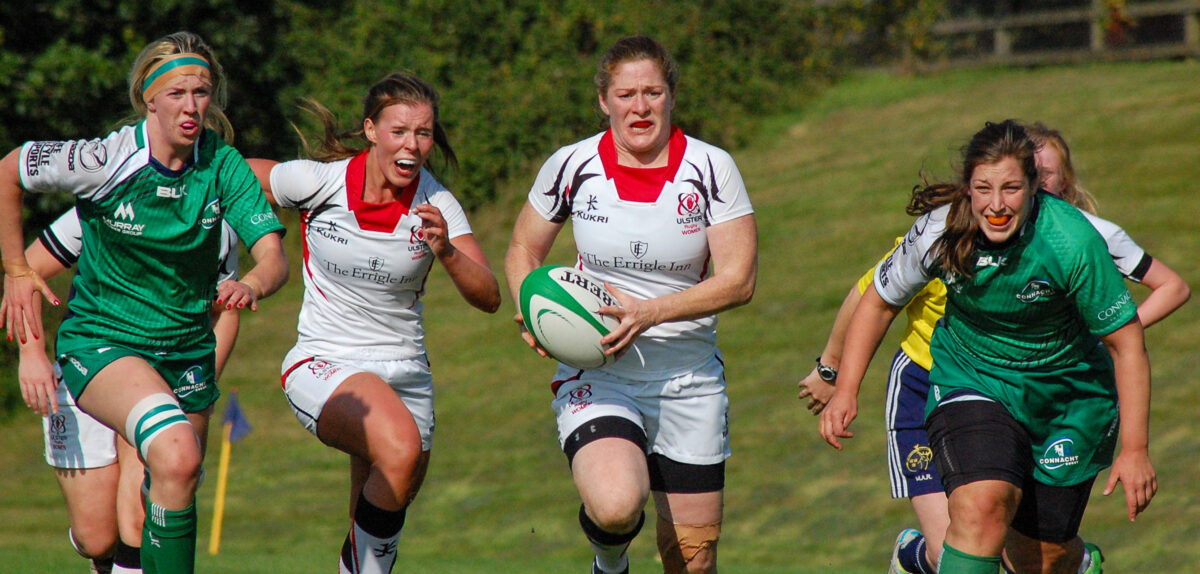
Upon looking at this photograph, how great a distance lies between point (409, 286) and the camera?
18.1 feet

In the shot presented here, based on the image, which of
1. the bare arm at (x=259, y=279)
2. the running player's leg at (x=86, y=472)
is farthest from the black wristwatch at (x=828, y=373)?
the running player's leg at (x=86, y=472)

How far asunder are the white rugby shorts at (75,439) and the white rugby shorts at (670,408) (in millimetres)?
2192

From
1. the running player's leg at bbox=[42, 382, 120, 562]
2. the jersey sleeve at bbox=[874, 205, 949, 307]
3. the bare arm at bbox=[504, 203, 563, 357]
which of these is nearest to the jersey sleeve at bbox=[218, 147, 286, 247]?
the bare arm at bbox=[504, 203, 563, 357]

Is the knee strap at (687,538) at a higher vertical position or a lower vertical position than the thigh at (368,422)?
lower

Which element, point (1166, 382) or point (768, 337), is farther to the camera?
point (768, 337)

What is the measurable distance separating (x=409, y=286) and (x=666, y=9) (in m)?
14.6

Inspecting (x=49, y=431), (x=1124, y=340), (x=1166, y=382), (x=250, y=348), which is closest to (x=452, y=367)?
(x=250, y=348)

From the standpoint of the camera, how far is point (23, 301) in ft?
15.6

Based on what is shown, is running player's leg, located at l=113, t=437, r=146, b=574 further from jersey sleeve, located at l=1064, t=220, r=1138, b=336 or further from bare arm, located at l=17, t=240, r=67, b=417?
jersey sleeve, located at l=1064, t=220, r=1138, b=336

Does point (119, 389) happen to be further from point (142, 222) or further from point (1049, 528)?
point (1049, 528)

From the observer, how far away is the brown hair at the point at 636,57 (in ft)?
16.6

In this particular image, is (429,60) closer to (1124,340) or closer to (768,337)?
(768,337)

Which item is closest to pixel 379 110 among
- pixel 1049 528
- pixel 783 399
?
pixel 1049 528

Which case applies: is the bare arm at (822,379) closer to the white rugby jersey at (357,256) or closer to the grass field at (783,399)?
the white rugby jersey at (357,256)
